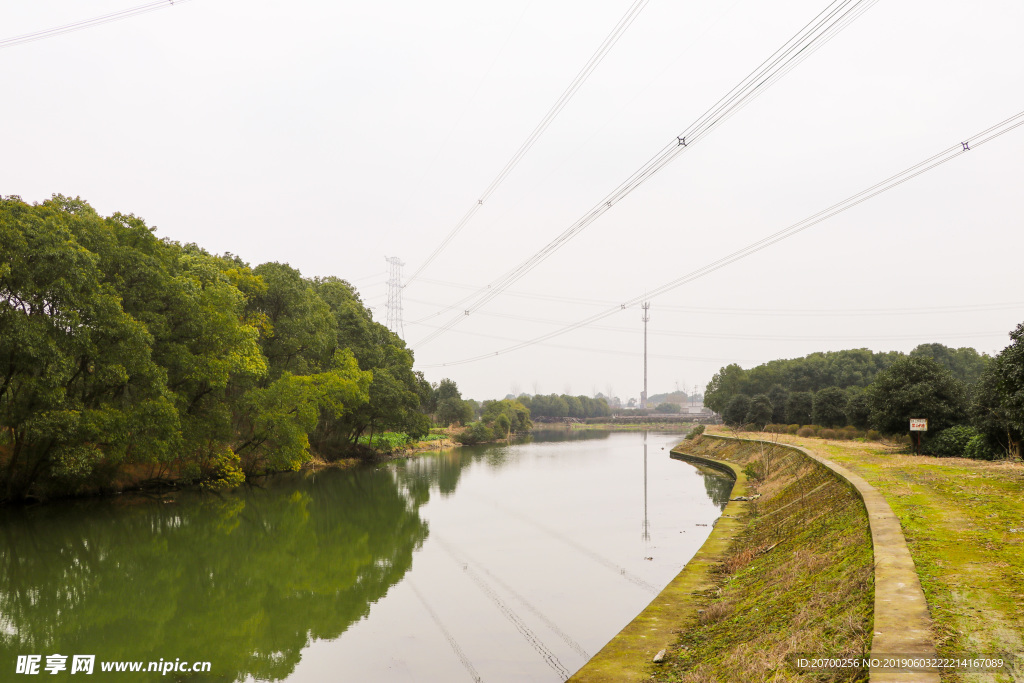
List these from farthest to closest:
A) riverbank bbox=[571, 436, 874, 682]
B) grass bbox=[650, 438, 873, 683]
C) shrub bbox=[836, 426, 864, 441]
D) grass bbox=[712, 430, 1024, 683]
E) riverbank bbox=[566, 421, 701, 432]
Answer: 1. riverbank bbox=[566, 421, 701, 432]
2. shrub bbox=[836, 426, 864, 441]
3. riverbank bbox=[571, 436, 874, 682]
4. grass bbox=[650, 438, 873, 683]
5. grass bbox=[712, 430, 1024, 683]

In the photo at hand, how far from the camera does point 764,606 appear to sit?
897 cm

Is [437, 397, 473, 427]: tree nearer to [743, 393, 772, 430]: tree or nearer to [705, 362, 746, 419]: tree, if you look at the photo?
[705, 362, 746, 419]: tree

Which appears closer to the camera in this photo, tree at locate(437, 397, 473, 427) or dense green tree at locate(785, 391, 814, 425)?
dense green tree at locate(785, 391, 814, 425)

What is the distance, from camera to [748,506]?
22141 millimetres

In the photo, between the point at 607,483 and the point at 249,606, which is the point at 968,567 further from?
the point at 607,483

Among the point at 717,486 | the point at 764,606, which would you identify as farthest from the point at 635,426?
the point at 764,606

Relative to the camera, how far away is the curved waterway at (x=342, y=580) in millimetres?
10016

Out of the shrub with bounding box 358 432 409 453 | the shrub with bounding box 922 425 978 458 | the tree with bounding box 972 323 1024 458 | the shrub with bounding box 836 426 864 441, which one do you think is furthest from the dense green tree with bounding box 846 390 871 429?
the shrub with bounding box 358 432 409 453

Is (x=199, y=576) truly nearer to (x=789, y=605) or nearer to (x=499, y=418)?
(x=789, y=605)

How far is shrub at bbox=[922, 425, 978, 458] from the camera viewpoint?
2494 cm

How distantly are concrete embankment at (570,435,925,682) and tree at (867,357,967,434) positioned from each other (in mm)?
14013

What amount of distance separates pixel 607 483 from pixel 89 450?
23728mm

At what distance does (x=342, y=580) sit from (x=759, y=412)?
5623cm

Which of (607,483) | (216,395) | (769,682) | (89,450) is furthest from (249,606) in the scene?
(607,483)
